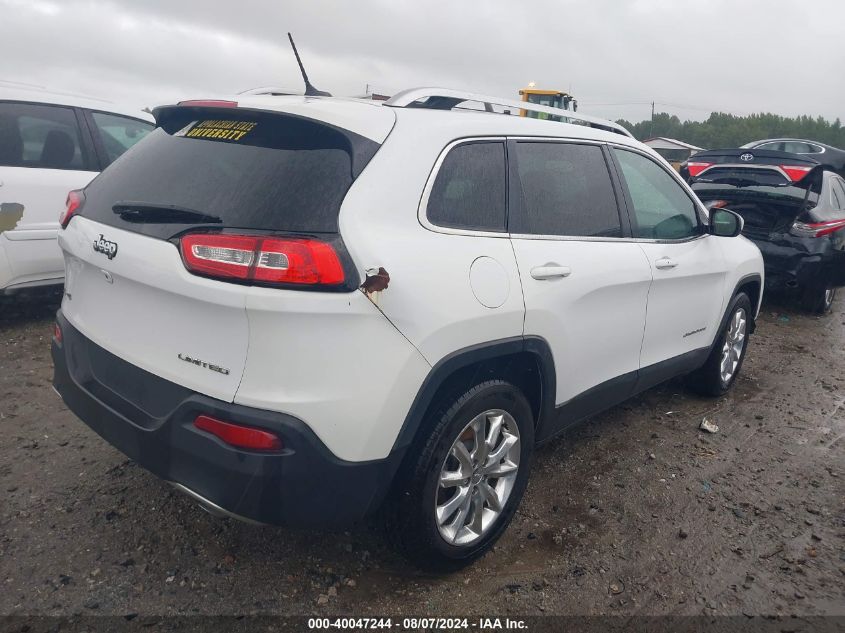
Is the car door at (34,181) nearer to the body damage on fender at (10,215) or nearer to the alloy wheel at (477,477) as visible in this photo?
the body damage on fender at (10,215)

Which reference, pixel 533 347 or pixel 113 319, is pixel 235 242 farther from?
pixel 533 347

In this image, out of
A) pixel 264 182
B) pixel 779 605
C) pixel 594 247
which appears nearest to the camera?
pixel 264 182

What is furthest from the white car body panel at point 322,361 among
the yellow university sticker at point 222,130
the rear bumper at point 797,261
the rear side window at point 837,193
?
the rear side window at point 837,193

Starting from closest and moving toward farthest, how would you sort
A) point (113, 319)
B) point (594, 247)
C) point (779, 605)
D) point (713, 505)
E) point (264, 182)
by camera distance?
point (264, 182) → point (113, 319) → point (779, 605) → point (594, 247) → point (713, 505)

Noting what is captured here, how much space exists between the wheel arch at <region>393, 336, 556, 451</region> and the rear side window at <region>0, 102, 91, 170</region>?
408 cm

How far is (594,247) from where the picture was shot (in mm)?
2936

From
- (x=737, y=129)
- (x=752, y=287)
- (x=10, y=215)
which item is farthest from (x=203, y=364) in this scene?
(x=737, y=129)

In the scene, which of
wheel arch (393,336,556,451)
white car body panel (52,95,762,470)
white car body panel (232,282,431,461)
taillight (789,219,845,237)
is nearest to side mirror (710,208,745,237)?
white car body panel (52,95,762,470)

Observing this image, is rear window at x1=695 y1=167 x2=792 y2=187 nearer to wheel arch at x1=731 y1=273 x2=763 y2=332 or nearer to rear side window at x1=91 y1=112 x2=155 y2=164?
wheel arch at x1=731 y1=273 x2=763 y2=332

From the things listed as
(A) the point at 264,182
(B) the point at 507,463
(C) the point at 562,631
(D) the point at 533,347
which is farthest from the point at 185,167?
(C) the point at 562,631

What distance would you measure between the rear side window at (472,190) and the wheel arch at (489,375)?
47cm

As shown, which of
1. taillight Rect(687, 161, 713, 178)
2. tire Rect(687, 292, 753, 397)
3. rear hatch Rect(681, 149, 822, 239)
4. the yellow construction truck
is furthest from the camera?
the yellow construction truck

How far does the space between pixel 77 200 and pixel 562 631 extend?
101 inches

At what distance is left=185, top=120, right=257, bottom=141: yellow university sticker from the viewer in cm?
224
